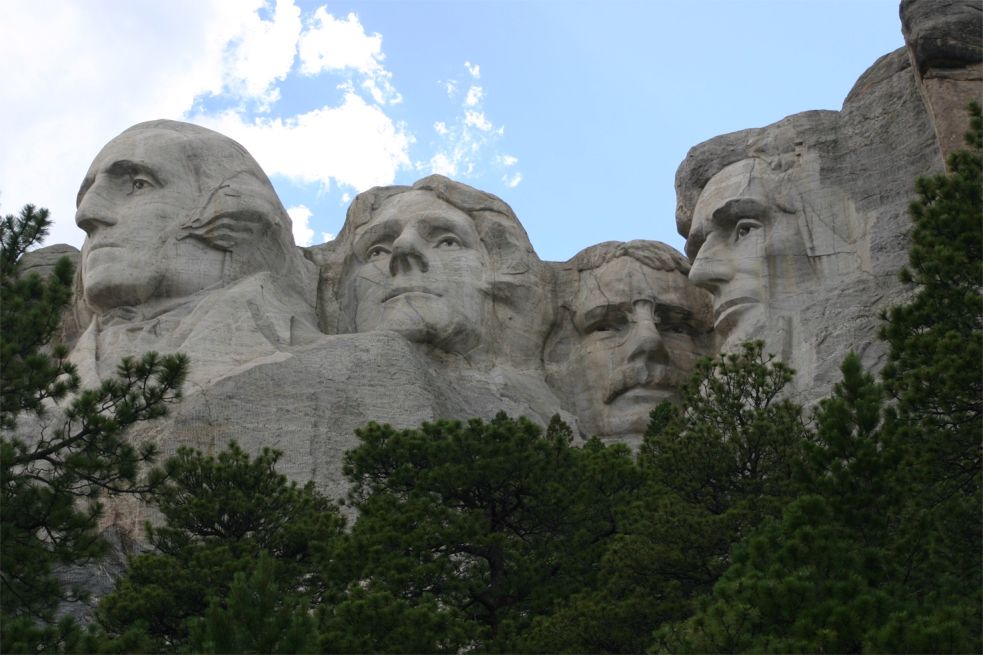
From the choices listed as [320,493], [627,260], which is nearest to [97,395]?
[320,493]

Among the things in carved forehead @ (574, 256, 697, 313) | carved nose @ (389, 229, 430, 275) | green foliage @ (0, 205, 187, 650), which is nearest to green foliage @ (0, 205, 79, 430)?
green foliage @ (0, 205, 187, 650)

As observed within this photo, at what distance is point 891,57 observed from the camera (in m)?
23.2

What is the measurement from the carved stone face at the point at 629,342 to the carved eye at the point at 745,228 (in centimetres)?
175

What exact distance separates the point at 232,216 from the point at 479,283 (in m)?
3.20

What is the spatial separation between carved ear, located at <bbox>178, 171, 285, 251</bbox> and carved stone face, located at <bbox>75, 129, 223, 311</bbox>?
14cm

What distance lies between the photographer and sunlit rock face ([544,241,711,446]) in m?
24.0

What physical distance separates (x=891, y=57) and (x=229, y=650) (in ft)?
45.2

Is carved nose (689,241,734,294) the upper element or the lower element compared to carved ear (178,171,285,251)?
lower

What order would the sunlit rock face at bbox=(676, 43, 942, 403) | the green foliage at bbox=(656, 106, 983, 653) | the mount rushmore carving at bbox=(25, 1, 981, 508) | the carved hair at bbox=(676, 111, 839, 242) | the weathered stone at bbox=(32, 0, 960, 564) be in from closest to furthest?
the green foliage at bbox=(656, 106, 983, 653) < the mount rushmore carving at bbox=(25, 1, 981, 508) < the weathered stone at bbox=(32, 0, 960, 564) < the sunlit rock face at bbox=(676, 43, 942, 403) < the carved hair at bbox=(676, 111, 839, 242)

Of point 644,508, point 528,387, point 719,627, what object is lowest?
point 719,627

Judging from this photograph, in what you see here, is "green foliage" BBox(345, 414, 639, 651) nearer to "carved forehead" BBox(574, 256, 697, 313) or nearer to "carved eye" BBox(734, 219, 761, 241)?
"carved eye" BBox(734, 219, 761, 241)

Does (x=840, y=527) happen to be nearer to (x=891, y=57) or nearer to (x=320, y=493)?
(x=320, y=493)

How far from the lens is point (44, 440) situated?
14234 mm

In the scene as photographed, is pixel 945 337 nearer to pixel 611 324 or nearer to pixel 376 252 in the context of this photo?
pixel 611 324
